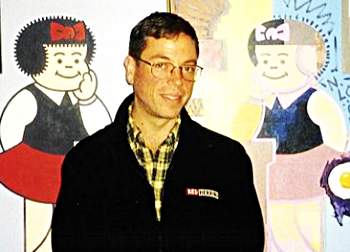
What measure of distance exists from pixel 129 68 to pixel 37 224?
0.46 meters

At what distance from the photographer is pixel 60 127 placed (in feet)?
4.56

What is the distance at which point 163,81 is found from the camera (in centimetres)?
131

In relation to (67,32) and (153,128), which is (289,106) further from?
(67,32)

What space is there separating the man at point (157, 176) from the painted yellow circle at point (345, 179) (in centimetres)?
24

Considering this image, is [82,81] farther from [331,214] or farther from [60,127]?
[331,214]

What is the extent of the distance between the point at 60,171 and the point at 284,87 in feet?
2.00

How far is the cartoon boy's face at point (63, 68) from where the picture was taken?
138 cm

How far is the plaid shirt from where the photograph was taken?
1.34m

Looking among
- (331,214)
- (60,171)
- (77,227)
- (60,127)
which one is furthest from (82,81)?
(331,214)

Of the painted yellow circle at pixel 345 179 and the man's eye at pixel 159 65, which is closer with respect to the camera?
the man's eye at pixel 159 65

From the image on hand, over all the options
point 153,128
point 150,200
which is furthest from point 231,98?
point 150,200

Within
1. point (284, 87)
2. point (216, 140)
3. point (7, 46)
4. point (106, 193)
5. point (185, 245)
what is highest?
point (7, 46)

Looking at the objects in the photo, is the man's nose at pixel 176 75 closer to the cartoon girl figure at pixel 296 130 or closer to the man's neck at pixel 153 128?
the man's neck at pixel 153 128

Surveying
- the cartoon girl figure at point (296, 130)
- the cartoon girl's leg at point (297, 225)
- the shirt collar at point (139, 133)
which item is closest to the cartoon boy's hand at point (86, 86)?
the shirt collar at point (139, 133)
